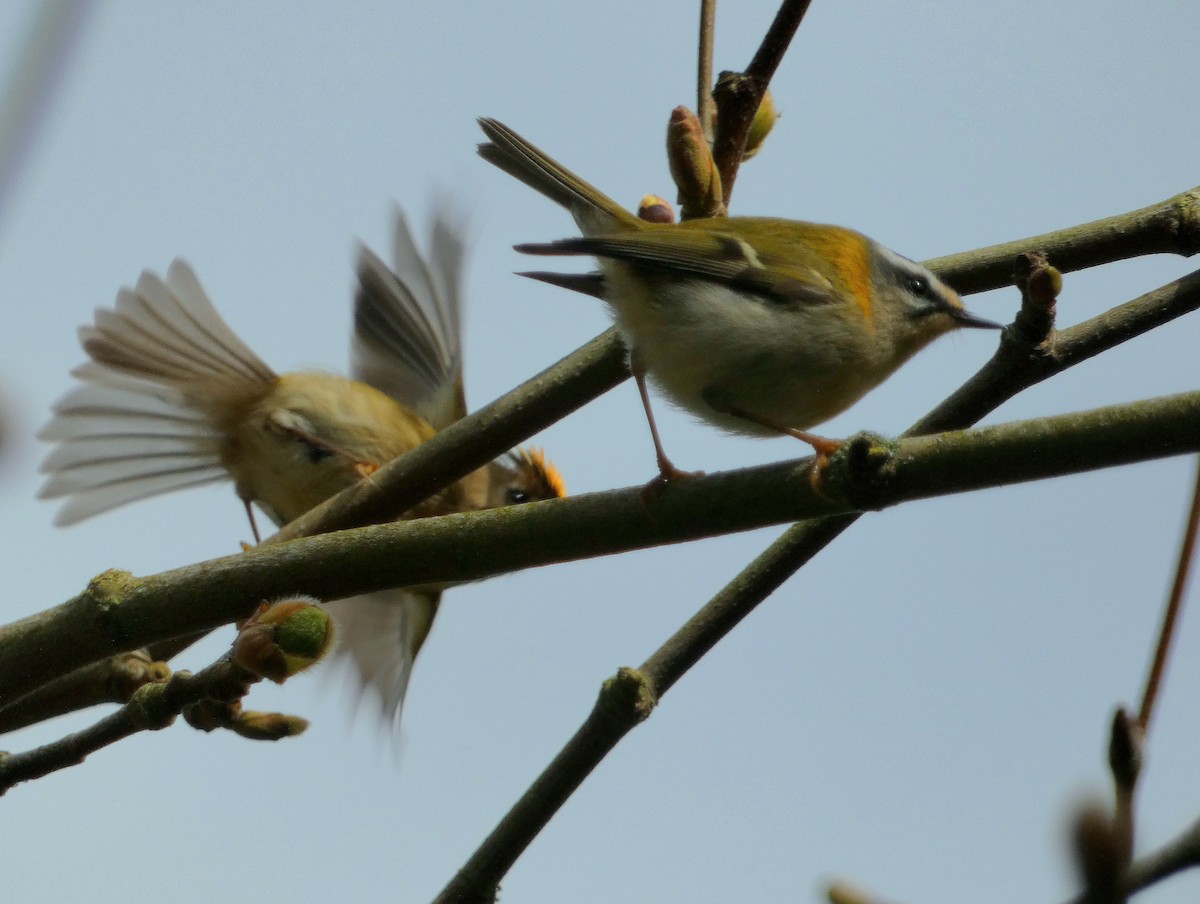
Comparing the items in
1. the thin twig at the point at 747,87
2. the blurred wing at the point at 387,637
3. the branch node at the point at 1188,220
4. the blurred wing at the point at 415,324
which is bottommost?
the blurred wing at the point at 387,637

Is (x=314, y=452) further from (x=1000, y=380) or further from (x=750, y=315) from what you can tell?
(x=1000, y=380)

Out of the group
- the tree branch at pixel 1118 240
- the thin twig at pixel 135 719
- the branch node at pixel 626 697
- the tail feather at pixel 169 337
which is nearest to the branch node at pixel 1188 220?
the tree branch at pixel 1118 240

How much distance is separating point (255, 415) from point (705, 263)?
212 centimetres

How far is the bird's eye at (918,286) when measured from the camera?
2.95m

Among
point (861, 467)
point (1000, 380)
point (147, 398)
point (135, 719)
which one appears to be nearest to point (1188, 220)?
point (1000, 380)

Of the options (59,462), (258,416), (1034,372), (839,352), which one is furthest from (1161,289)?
(59,462)

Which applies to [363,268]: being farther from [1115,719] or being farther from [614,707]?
[1115,719]

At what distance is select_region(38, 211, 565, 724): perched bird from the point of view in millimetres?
4273

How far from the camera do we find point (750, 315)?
2.87 metres

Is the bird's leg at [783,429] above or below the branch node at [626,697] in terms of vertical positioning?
above

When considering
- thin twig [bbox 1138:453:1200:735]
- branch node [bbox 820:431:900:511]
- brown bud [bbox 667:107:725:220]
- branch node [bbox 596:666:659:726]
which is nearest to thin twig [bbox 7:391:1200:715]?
branch node [bbox 820:431:900:511]

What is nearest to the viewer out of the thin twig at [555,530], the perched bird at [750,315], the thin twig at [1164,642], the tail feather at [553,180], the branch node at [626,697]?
the thin twig at [1164,642]

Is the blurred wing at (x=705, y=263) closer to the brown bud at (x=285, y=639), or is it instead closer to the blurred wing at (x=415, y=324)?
the brown bud at (x=285, y=639)

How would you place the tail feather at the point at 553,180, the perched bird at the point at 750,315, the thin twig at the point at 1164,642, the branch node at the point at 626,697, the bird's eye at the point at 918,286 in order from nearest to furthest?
the thin twig at the point at 1164,642
the branch node at the point at 626,697
the perched bird at the point at 750,315
the bird's eye at the point at 918,286
the tail feather at the point at 553,180
